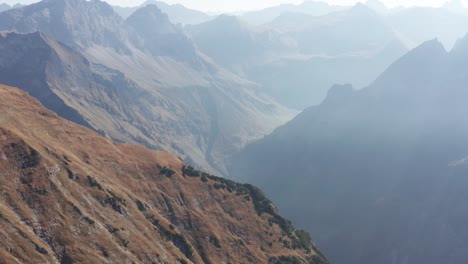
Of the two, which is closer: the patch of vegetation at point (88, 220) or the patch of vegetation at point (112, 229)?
the patch of vegetation at point (88, 220)

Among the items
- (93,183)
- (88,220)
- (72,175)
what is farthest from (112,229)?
(72,175)

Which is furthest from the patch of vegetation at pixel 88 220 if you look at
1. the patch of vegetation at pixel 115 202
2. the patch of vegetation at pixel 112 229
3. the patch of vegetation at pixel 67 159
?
the patch of vegetation at pixel 67 159

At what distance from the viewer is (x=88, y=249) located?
153m

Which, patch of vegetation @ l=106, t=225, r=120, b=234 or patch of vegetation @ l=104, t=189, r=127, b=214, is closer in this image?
patch of vegetation @ l=106, t=225, r=120, b=234

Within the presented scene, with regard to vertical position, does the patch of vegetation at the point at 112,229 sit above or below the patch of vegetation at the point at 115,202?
below

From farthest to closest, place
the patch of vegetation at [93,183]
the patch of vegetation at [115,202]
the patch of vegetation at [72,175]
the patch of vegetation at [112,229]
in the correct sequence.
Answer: the patch of vegetation at [93,183], the patch of vegetation at [115,202], the patch of vegetation at [72,175], the patch of vegetation at [112,229]

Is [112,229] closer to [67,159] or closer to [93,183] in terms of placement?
[93,183]

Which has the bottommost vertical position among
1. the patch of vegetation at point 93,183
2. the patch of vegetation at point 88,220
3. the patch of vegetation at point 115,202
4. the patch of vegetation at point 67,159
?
the patch of vegetation at point 115,202

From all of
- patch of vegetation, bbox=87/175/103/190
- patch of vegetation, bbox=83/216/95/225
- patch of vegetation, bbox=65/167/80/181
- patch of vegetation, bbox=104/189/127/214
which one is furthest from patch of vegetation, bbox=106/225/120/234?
patch of vegetation, bbox=65/167/80/181

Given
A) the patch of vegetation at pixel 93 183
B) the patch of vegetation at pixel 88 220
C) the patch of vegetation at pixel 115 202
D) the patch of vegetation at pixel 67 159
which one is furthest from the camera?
the patch of vegetation at pixel 67 159

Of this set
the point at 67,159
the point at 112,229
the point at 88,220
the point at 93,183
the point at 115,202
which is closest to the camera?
the point at 88,220

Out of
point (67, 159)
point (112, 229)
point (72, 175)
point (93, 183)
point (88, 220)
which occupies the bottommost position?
point (112, 229)

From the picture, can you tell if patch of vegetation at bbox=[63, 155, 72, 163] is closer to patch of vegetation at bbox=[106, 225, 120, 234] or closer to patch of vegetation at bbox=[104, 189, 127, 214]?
patch of vegetation at bbox=[104, 189, 127, 214]

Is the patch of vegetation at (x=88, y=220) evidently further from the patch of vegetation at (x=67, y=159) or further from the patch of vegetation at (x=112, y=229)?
the patch of vegetation at (x=67, y=159)
